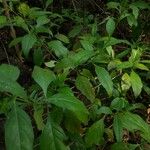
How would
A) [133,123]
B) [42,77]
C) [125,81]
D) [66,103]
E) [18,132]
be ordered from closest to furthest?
[18,132]
[66,103]
[42,77]
[133,123]
[125,81]

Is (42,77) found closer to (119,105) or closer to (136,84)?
(119,105)

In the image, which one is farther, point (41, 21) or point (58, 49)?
point (41, 21)

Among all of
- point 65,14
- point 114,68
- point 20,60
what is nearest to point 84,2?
point 65,14

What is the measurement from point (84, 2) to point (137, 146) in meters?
1.63

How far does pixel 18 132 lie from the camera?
1.08 m

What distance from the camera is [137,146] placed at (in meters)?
1.77

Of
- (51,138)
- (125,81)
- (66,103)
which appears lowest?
(125,81)

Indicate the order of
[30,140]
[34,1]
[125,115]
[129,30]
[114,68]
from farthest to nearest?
[34,1]
[129,30]
[114,68]
[125,115]
[30,140]

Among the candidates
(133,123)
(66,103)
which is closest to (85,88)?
(133,123)

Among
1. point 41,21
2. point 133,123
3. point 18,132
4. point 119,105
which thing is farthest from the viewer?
point 41,21

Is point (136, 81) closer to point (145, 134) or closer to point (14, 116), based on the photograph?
point (145, 134)

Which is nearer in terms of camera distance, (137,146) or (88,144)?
(88,144)

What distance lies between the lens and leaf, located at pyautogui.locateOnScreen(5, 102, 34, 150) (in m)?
1.07

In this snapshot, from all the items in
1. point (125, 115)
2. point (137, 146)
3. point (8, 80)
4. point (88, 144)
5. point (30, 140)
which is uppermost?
point (8, 80)
